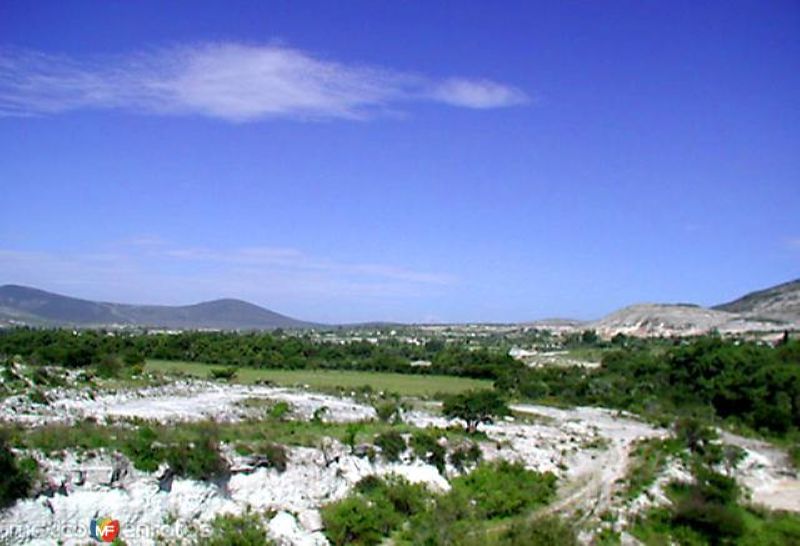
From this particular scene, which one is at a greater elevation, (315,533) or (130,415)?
(130,415)

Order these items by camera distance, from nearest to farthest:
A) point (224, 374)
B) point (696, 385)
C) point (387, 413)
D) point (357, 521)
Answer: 1. point (357, 521)
2. point (387, 413)
3. point (224, 374)
4. point (696, 385)

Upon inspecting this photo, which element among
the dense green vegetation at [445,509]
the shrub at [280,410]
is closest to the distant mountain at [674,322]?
the shrub at [280,410]

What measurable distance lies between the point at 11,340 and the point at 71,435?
165 feet

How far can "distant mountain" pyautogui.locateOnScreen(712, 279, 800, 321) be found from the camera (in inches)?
5886

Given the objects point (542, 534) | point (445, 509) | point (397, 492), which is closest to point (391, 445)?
point (397, 492)

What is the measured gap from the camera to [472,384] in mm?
66938

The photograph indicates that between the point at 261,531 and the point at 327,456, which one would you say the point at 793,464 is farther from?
the point at 261,531

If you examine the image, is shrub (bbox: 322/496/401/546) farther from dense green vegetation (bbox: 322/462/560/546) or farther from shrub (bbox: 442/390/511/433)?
shrub (bbox: 442/390/511/433)

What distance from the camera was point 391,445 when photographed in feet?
93.2

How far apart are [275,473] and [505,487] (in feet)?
27.9

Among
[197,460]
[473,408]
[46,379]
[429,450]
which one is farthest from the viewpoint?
[473,408]

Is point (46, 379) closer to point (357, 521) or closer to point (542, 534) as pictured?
point (357, 521)

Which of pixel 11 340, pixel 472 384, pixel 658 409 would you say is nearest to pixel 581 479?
pixel 658 409

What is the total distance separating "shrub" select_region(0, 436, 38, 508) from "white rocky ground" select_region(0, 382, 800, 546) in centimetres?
28
